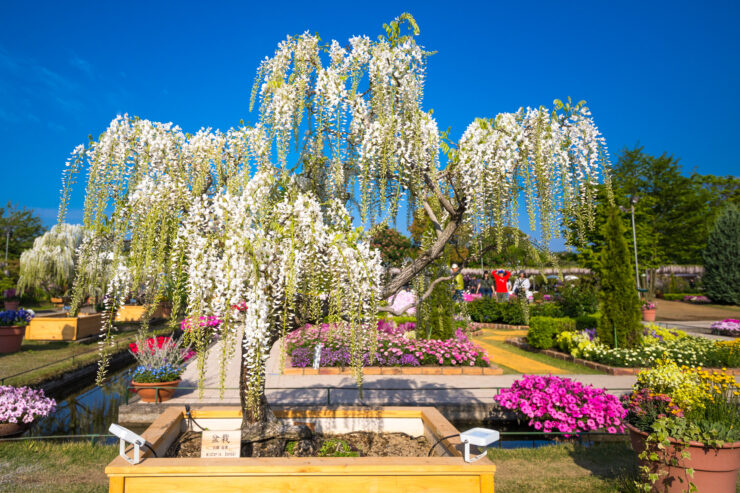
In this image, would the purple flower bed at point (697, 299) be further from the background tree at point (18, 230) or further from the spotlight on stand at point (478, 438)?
the background tree at point (18, 230)

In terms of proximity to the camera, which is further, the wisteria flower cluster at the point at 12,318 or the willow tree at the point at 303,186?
the wisteria flower cluster at the point at 12,318

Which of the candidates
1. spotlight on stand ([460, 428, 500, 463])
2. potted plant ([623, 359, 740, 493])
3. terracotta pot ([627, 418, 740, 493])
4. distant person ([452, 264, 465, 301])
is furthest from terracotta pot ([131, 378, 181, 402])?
terracotta pot ([627, 418, 740, 493])

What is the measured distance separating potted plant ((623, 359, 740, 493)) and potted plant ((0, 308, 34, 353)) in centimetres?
1238

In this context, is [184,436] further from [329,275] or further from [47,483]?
[329,275]

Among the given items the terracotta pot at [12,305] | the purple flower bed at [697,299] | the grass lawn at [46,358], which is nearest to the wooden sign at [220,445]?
the grass lawn at [46,358]

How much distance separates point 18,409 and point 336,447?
14.7 ft

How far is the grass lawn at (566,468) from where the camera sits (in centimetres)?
371

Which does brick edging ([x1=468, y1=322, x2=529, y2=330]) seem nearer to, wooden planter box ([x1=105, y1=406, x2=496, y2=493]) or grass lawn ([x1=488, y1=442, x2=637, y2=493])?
grass lawn ([x1=488, y1=442, x2=637, y2=493])

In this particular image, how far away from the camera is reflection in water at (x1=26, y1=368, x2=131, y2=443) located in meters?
5.96

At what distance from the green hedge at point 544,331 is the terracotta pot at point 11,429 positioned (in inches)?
421

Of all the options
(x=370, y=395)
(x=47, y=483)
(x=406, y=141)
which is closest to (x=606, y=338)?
(x=370, y=395)

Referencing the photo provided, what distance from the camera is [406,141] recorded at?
3.17 metres

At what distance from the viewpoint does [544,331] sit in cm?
1083

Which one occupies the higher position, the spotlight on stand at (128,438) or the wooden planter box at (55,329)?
the spotlight on stand at (128,438)
